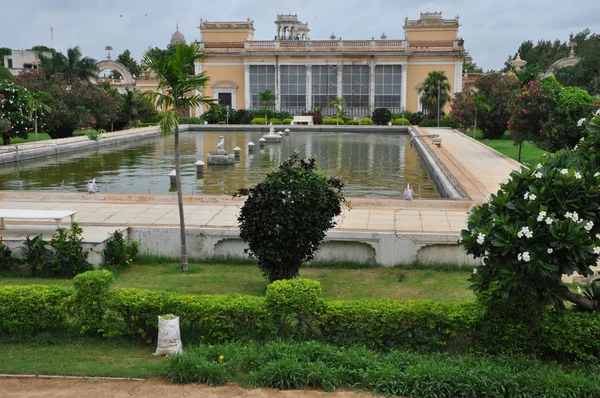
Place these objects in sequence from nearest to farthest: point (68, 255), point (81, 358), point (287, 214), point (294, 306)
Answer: point (81, 358) < point (294, 306) < point (287, 214) < point (68, 255)

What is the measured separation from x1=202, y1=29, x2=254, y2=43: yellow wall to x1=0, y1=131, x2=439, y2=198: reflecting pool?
23.5 metres

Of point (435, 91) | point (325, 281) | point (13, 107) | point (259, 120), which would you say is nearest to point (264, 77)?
point (259, 120)

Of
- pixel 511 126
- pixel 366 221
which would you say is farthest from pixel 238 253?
pixel 511 126

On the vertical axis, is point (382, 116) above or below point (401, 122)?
above

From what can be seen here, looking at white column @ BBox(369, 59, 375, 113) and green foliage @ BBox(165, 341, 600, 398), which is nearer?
green foliage @ BBox(165, 341, 600, 398)

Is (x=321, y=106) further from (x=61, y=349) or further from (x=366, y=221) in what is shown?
(x=61, y=349)

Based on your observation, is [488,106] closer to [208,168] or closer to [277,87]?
[208,168]

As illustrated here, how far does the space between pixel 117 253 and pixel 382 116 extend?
126 feet

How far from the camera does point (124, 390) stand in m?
4.69

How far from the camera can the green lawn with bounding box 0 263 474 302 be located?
7320 mm

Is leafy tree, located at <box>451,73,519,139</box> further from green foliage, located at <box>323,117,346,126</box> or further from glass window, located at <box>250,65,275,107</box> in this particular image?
glass window, located at <box>250,65,275,107</box>

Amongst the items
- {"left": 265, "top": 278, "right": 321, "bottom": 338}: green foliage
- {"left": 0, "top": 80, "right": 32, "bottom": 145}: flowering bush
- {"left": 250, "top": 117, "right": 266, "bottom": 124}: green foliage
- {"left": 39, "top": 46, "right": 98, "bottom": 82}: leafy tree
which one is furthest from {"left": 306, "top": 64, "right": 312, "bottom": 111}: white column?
{"left": 265, "top": 278, "right": 321, "bottom": 338}: green foliage

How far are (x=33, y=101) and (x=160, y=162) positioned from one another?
7.19 meters

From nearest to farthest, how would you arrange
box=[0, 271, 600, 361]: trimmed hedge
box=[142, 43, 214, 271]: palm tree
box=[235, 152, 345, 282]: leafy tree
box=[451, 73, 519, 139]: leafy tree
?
box=[0, 271, 600, 361]: trimmed hedge < box=[235, 152, 345, 282]: leafy tree < box=[142, 43, 214, 271]: palm tree < box=[451, 73, 519, 139]: leafy tree
